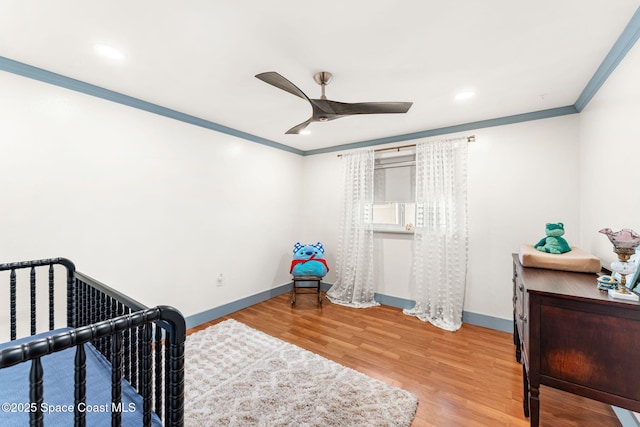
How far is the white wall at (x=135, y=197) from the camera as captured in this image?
1.97m

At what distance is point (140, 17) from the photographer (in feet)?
4.82

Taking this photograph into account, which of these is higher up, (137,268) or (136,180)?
(136,180)

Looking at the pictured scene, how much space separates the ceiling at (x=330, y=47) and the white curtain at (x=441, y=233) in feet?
2.35

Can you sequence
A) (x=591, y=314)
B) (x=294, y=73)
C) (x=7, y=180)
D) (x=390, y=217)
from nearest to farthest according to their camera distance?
(x=591, y=314) < (x=7, y=180) < (x=294, y=73) < (x=390, y=217)

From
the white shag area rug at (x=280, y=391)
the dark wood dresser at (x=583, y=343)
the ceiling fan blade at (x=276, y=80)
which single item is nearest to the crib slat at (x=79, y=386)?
the white shag area rug at (x=280, y=391)

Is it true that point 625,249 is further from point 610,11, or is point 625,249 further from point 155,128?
point 155,128

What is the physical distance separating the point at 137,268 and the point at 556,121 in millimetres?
4270

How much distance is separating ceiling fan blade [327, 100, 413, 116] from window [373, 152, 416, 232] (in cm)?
162

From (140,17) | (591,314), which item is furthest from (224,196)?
(591,314)

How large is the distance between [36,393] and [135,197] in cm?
217

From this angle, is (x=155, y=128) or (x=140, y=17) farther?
(x=155, y=128)

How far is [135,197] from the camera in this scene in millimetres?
2533

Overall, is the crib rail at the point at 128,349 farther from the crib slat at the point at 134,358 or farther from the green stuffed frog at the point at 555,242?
the green stuffed frog at the point at 555,242

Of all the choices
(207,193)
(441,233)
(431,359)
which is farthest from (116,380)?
(441,233)
